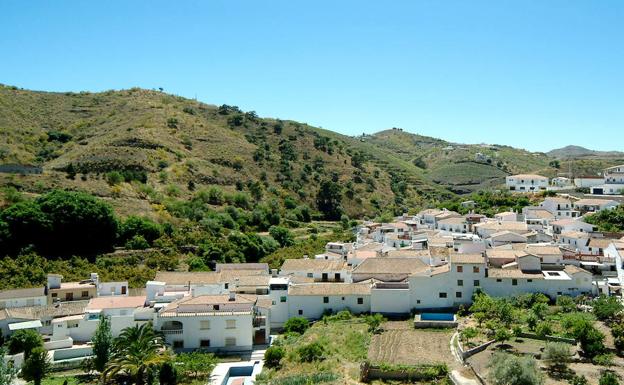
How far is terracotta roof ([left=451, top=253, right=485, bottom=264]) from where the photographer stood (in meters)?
32.4

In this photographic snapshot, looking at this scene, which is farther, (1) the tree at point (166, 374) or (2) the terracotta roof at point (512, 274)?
(2) the terracotta roof at point (512, 274)

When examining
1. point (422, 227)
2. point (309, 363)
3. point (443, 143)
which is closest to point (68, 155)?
point (422, 227)

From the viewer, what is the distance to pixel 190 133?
256 feet

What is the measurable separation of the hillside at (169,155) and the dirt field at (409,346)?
30902mm

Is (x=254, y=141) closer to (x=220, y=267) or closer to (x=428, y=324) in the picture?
(x=220, y=267)

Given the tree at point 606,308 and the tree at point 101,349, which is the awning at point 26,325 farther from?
the tree at point 606,308

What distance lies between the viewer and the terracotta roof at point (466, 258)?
32438mm

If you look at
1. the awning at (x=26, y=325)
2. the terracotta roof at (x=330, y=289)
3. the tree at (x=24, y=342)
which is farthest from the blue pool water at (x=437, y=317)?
the awning at (x=26, y=325)

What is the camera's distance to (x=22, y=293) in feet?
104

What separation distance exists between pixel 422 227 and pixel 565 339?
25.7 metres

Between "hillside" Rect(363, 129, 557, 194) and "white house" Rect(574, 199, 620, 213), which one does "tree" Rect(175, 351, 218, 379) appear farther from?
"hillside" Rect(363, 129, 557, 194)

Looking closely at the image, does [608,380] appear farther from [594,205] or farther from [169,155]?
[169,155]

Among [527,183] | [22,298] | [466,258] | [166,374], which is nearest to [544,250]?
[466,258]

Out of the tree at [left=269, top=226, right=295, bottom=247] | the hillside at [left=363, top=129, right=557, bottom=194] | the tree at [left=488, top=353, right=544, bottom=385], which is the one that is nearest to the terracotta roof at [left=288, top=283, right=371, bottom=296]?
the tree at [left=488, top=353, right=544, bottom=385]
